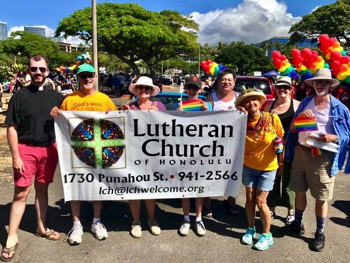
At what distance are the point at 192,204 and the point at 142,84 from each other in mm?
2037

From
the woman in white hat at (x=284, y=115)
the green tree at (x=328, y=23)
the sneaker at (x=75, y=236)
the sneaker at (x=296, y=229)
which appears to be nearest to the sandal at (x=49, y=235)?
the sneaker at (x=75, y=236)

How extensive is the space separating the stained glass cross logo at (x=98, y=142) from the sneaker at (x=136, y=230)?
77cm

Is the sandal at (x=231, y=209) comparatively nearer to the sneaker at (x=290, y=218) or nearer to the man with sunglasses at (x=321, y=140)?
the sneaker at (x=290, y=218)

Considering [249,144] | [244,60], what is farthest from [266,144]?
[244,60]

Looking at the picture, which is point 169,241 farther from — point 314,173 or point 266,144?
point 314,173

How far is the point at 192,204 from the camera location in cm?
470

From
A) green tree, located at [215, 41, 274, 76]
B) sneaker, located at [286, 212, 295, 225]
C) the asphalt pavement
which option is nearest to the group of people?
the asphalt pavement

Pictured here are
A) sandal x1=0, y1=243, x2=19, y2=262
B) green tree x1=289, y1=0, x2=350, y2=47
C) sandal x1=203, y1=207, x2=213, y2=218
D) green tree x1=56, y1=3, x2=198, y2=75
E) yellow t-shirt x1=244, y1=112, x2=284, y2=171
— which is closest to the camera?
sandal x1=0, y1=243, x2=19, y2=262

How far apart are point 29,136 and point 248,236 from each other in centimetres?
251

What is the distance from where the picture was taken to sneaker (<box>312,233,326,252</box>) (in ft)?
11.3

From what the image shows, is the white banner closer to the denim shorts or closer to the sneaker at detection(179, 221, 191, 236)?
the denim shorts

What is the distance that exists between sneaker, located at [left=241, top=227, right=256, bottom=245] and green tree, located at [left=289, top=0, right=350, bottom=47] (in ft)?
107

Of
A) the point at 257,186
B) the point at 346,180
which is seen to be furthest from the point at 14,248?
the point at 346,180

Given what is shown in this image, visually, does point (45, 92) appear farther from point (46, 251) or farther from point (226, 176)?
point (226, 176)
